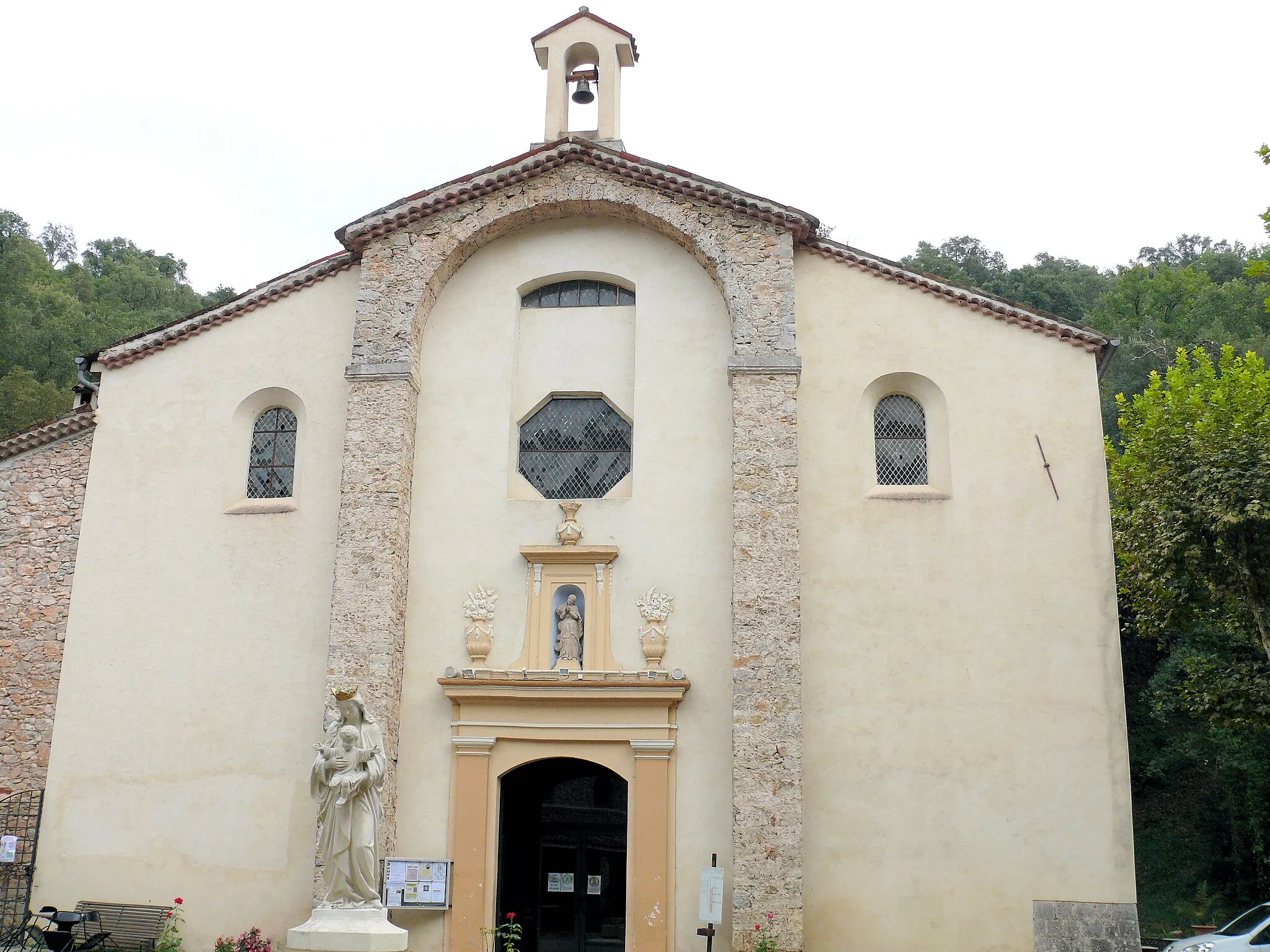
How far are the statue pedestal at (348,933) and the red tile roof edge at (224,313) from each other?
350 inches

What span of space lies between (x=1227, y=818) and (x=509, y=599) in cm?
1683

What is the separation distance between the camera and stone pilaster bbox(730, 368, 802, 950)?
1248 centimetres

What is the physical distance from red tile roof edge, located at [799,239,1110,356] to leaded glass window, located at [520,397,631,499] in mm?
3451

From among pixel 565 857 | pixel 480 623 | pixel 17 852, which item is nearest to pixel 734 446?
pixel 480 623

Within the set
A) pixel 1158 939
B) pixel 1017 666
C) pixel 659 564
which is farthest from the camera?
pixel 1158 939

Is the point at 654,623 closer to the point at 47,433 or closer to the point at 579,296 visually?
the point at 579,296

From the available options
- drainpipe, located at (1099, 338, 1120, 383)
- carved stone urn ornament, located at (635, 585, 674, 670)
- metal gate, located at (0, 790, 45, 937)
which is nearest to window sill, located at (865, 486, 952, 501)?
drainpipe, located at (1099, 338, 1120, 383)

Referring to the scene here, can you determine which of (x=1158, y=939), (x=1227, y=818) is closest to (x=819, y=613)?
(x=1158, y=939)

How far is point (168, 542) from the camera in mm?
15086

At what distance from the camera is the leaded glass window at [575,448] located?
1495cm

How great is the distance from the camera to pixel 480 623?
1429 cm

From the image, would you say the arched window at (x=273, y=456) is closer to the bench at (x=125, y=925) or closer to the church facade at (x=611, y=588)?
the church facade at (x=611, y=588)

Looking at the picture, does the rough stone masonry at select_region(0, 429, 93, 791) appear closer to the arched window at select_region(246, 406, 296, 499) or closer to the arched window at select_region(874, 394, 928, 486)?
the arched window at select_region(246, 406, 296, 499)

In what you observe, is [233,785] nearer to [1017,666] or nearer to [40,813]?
[40,813]
